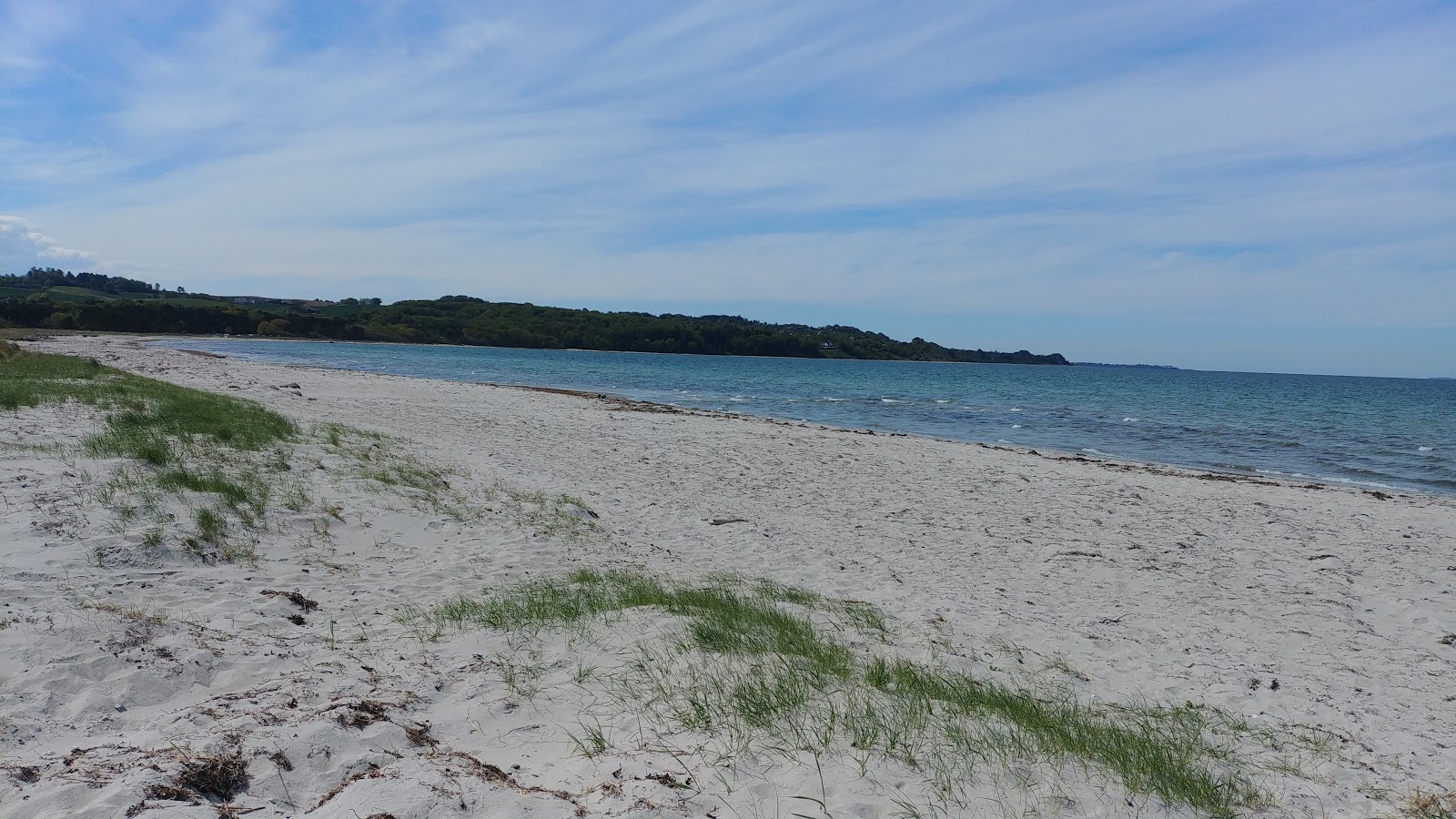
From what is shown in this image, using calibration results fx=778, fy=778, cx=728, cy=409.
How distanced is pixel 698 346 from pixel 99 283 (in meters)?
148

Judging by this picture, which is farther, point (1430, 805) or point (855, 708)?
point (855, 708)

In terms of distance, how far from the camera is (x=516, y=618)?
597 centimetres

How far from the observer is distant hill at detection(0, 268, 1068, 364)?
107750mm

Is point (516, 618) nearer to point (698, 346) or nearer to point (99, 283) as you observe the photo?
point (698, 346)

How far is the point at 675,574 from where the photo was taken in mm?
8711

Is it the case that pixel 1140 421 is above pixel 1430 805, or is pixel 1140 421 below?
above

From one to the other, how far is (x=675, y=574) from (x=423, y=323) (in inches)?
6053

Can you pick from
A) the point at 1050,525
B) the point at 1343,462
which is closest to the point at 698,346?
the point at 1343,462

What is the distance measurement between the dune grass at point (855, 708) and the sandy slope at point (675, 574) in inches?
9.6

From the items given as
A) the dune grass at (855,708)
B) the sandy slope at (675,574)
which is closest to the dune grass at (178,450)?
the sandy slope at (675,574)

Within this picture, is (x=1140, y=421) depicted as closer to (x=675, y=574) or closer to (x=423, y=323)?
(x=675, y=574)

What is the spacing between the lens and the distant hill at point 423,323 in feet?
354

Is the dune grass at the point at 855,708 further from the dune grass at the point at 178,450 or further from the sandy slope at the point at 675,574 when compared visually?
the dune grass at the point at 178,450

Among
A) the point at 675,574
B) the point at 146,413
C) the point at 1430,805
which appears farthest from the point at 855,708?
the point at 146,413
